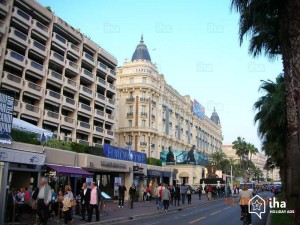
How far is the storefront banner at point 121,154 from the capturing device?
35763 mm

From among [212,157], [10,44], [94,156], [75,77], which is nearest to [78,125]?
[75,77]

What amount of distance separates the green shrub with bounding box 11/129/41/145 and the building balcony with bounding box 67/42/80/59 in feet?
90.5

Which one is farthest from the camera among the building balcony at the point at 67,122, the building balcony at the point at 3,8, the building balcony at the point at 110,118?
the building balcony at the point at 110,118

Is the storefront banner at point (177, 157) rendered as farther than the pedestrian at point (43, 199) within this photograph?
Yes

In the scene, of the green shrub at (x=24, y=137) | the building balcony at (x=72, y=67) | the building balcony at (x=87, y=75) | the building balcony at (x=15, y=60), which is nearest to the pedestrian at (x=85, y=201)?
the green shrub at (x=24, y=137)

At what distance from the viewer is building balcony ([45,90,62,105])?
1783 inches

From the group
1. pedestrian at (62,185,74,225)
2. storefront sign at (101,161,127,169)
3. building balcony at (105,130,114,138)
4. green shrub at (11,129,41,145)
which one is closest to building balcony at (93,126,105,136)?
building balcony at (105,130,114,138)

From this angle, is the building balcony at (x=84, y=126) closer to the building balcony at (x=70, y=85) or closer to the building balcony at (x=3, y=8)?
the building balcony at (x=70, y=85)

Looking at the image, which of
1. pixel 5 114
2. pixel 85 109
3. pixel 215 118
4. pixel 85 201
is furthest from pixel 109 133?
pixel 215 118

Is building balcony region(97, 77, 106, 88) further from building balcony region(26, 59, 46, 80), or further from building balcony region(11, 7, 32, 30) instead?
building balcony region(11, 7, 32, 30)

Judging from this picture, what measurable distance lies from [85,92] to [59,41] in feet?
30.1

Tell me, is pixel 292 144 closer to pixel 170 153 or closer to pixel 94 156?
pixel 94 156

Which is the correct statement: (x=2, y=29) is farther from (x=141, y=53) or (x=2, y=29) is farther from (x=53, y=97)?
(x=141, y=53)

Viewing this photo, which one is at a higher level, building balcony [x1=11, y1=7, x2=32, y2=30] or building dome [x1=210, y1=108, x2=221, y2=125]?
building dome [x1=210, y1=108, x2=221, y2=125]
